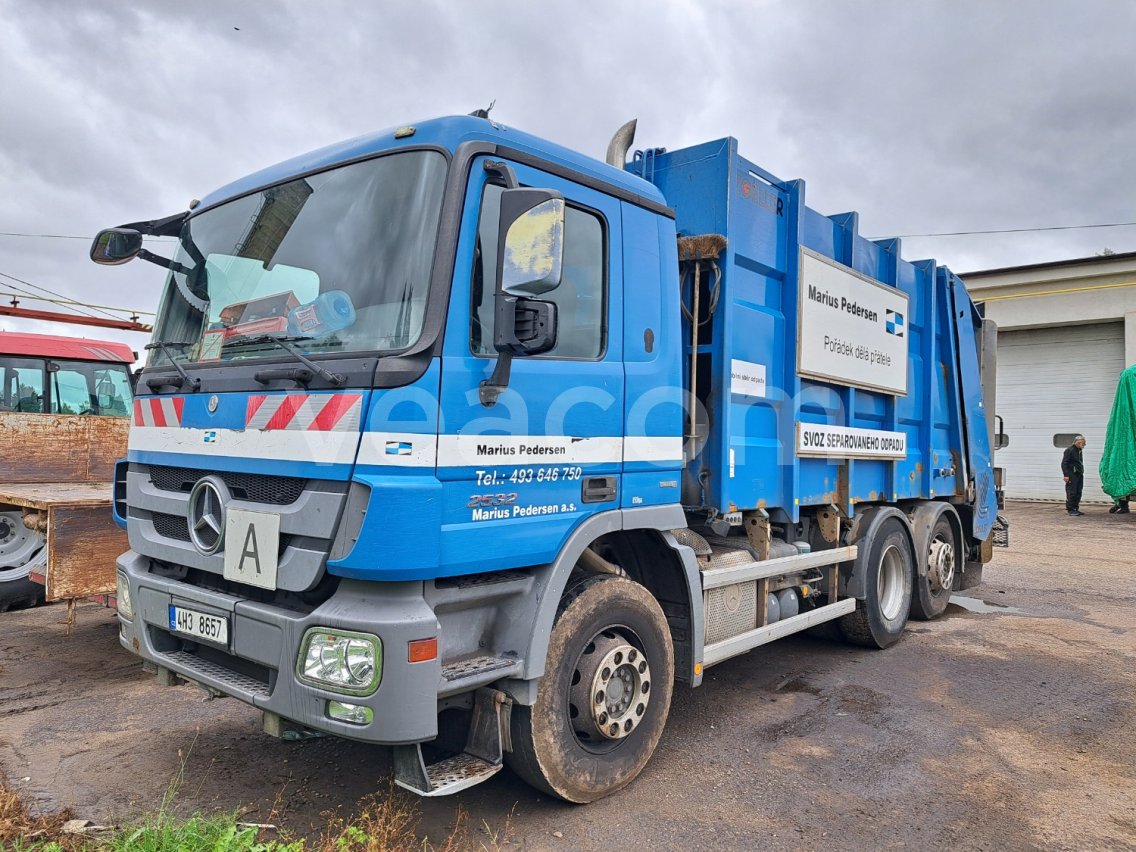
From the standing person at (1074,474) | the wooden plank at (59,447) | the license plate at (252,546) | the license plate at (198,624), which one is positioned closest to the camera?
the license plate at (252,546)

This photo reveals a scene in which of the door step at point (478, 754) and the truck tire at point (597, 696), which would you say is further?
the truck tire at point (597, 696)

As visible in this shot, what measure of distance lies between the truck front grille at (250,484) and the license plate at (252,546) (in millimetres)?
79

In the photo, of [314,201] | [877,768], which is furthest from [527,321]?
[877,768]

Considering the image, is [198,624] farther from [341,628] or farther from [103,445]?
[103,445]

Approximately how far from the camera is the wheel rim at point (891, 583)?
6.25 meters

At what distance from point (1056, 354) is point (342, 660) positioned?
64.7 feet

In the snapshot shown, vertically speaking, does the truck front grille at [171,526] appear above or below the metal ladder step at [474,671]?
above

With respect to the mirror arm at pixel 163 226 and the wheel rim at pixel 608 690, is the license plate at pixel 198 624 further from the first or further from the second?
the mirror arm at pixel 163 226

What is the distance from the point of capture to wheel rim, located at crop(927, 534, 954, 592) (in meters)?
6.93

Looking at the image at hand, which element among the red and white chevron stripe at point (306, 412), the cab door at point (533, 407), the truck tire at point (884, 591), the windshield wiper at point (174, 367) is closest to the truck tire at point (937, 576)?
the truck tire at point (884, 591)

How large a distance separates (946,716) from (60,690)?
5328 millimetres

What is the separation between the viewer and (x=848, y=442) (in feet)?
17.9

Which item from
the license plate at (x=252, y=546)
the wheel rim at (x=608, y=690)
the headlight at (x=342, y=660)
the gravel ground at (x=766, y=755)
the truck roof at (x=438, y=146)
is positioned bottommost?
the gravel ground at (x=766, y=755)

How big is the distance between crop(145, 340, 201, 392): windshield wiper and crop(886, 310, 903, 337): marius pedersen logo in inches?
186
